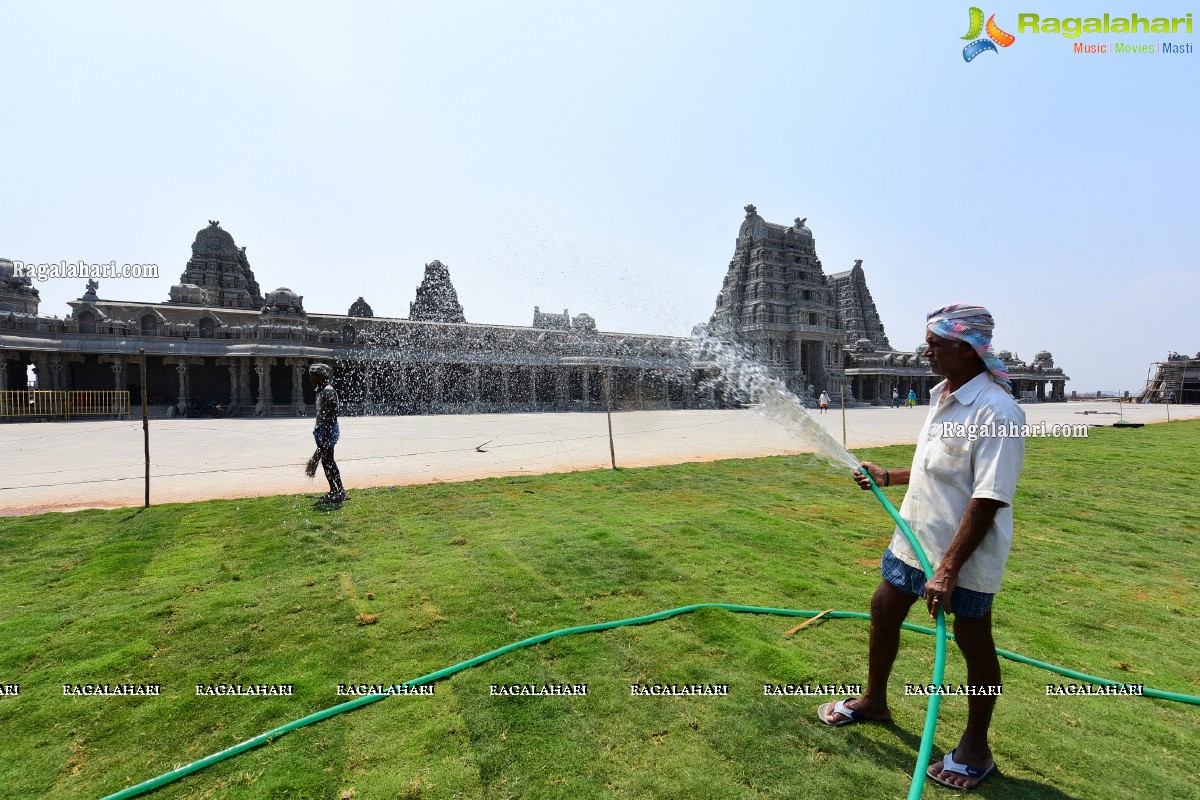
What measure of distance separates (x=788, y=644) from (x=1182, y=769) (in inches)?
76.0

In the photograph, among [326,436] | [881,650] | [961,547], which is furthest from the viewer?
[326,436]

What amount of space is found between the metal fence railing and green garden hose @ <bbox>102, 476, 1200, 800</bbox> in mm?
35218

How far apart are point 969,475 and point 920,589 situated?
2.18ft

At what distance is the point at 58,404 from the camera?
29125 mm

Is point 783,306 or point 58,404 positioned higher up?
point 783,306

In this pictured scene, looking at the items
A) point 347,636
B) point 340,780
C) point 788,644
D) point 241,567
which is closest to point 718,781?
point 788,644

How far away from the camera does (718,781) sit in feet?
8.41

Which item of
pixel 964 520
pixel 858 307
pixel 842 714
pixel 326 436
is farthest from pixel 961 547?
pixel 858 307

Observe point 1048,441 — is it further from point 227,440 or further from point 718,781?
point 227,440

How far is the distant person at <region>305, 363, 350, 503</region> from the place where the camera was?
26.3ft

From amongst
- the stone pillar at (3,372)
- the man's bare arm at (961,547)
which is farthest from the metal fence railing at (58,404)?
the man's bare arm at (961,547)

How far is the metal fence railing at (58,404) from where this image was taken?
27703mm

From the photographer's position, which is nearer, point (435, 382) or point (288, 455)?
point (288, 455)

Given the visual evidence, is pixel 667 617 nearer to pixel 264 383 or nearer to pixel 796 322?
pixel 264 383
